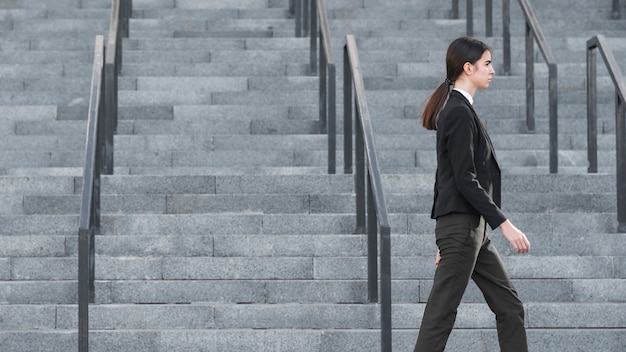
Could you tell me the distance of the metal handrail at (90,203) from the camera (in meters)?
6.47

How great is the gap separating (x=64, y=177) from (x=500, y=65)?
3.72m

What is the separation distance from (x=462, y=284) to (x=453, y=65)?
2.73 feet

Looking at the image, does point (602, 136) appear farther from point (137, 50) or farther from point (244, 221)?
point (137, 50)

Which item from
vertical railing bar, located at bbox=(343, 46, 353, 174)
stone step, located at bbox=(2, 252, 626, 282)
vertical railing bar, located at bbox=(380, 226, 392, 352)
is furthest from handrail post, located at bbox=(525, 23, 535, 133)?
vertical railing bar, located at bbox=(380, 226, 392, 352)

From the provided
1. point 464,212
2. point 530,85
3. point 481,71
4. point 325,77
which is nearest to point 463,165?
point 464,212

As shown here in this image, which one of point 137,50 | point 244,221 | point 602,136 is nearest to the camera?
point 244,221

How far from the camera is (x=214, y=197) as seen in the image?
8328mm

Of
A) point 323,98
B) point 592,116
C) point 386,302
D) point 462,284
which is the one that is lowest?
point 386,302

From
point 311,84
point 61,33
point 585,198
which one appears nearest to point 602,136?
point 585,198

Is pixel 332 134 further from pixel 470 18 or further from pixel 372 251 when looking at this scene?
pixel 470 18

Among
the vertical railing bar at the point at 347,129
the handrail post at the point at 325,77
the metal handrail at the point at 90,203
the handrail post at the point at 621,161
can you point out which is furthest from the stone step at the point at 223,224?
the handrail post at the point at 325,77

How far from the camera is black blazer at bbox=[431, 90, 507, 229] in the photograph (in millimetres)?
5455

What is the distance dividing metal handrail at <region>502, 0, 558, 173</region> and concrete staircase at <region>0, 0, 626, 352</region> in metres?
0.17

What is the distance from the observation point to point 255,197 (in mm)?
8344
